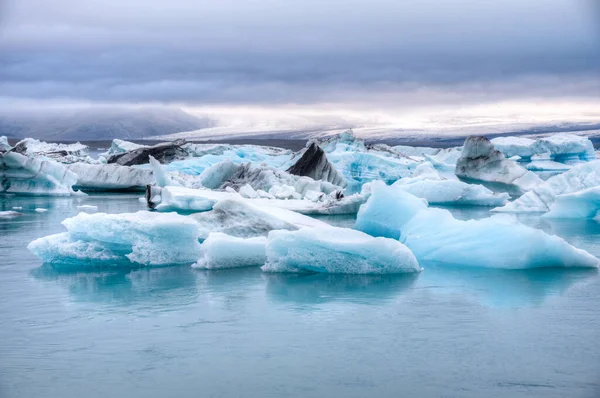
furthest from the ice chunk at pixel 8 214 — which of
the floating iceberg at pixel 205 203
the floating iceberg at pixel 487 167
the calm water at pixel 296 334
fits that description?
the floating iceberg at pixel 487 167

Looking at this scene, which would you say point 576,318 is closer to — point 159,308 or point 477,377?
point 477,377

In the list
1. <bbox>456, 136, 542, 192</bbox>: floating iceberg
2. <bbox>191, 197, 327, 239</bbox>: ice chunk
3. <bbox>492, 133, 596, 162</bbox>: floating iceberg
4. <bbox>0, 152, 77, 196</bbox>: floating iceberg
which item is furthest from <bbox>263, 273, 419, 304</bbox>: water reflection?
<bbox>492, 133, 596, 162</bbox>: floating iceberg

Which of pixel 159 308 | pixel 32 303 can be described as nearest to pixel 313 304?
pixel 159 308

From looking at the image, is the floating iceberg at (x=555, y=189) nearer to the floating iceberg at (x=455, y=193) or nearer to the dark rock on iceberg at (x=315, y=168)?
the floating iceberg at (x=455, y=193)

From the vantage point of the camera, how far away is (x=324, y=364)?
3.84m

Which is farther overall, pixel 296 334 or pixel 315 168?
pixel 315 168

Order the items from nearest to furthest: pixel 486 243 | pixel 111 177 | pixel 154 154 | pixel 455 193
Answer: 1. pixel 486 243
2. pixel 455 193
3. pixel 111 177
4. pixel 154 154

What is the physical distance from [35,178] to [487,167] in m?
12.8

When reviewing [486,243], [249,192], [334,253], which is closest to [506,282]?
[486,243]

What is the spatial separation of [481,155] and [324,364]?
62.7ft

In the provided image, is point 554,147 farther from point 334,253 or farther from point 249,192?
point 334,253

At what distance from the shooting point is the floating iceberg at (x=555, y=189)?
1297cm

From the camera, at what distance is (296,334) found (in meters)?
4.44

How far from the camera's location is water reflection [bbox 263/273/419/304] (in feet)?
17.8
